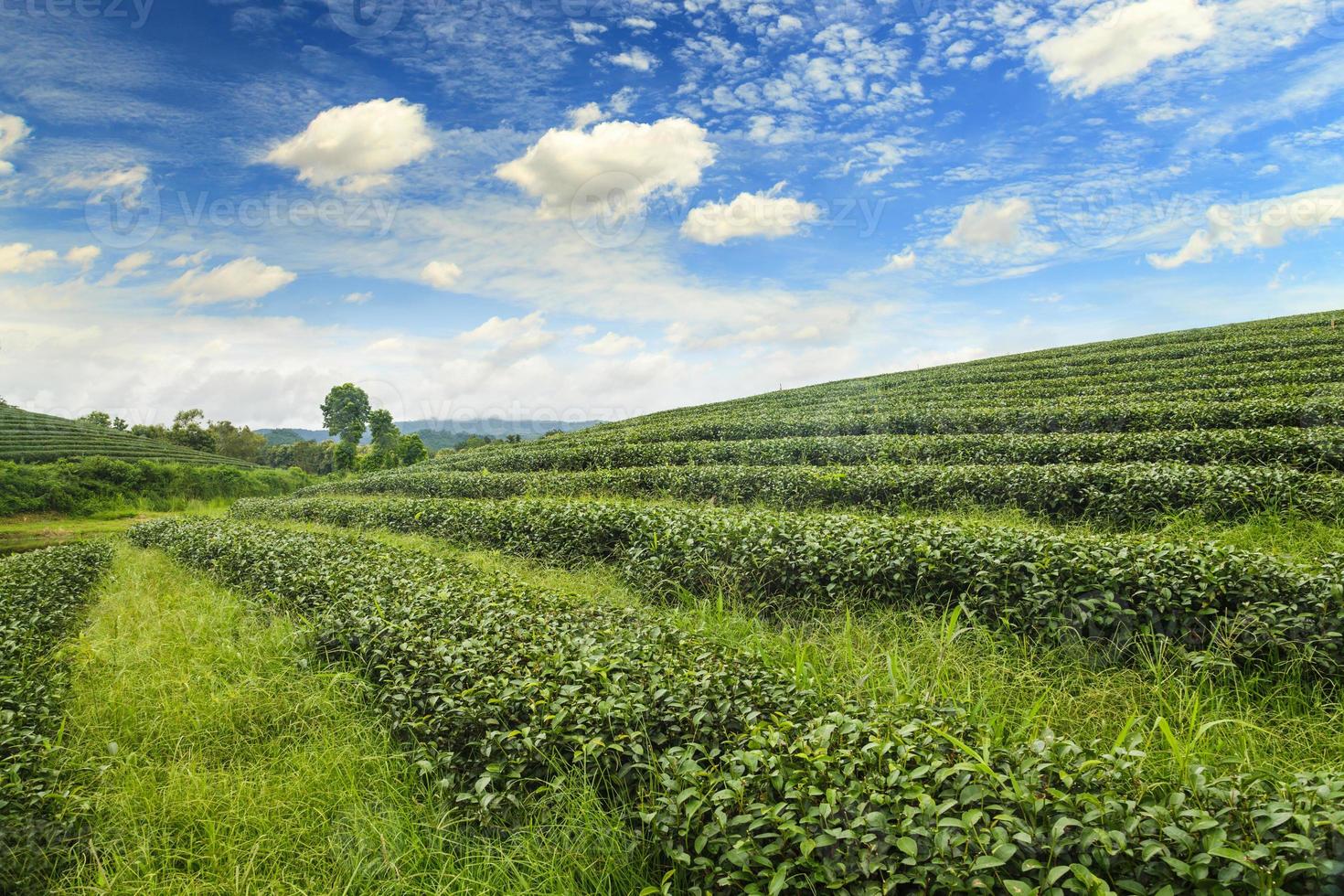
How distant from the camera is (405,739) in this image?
4.62 meters

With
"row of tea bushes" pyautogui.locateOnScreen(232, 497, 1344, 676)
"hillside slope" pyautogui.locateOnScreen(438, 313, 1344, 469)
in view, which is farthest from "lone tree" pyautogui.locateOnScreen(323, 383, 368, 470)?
"row of tea bushes" pyautogui.locateOnScreen(232, 497, 1344, 676)

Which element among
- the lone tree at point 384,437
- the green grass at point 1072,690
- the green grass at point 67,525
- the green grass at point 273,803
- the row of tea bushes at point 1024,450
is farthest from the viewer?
the lone tree at point 384,437

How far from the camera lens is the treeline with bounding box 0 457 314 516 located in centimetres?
2541

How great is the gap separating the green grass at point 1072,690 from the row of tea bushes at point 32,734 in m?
4.38

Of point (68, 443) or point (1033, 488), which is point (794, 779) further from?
point (68, 443)

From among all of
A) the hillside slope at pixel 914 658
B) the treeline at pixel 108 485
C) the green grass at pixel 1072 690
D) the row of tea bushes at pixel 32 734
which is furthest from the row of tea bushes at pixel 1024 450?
the treeline at pixel 108 485

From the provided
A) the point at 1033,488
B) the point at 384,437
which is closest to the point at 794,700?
the point at 1033,488

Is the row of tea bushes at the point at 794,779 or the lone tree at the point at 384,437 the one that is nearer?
the row of tea bushes at the point at 794,779

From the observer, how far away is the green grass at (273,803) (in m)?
3.34

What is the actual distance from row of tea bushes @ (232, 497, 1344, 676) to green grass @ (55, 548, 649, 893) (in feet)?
11.5

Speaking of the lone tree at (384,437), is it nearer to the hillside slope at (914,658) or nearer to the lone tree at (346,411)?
the lone tree at (346,411)

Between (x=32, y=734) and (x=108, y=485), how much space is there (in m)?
29.7

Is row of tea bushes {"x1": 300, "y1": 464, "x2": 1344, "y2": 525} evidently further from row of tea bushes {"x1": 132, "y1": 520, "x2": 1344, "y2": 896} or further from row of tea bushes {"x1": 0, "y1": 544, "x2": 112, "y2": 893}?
row of tea bushes {"x1": 0, "y1": 544, "x2": 112, "y2": 893}

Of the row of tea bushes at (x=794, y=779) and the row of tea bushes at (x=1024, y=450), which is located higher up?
the row of tea bushes at (x=1024, y=450)
